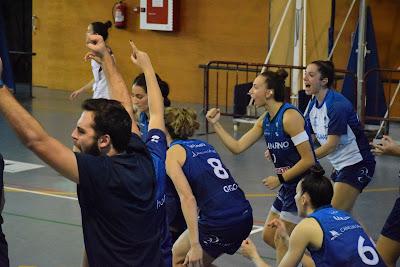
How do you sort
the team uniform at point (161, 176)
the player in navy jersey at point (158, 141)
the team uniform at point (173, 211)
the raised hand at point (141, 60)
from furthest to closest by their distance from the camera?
the team uniform at point (173, 211)
the raised hand at point (141, 60)
the player in navy jersey at point (158, 141)
the team uniform at point (161, 176)

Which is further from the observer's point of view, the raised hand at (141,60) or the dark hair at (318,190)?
the dark hair at (318,190)

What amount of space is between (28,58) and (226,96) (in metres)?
7.22

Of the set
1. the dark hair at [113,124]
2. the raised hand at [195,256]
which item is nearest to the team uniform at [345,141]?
the raised hand at [195,256]

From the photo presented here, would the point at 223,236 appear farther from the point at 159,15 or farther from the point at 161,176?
the point at 159,15

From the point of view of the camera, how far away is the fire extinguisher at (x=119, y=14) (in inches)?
821

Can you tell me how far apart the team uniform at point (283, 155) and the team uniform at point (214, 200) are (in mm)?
1009

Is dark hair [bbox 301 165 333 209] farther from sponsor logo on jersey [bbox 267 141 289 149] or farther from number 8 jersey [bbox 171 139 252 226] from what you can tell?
sponsor logo on jersey [bbox 267 141 289 149]

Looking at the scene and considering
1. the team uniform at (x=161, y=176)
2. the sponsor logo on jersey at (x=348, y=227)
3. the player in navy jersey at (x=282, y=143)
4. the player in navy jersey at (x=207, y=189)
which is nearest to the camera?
the team uniform at (x=161, y=176)

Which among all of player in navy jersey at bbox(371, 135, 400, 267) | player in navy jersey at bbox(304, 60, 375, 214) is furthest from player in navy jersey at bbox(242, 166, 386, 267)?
player in navy jersey at bbox(304, 60, 375, 214)

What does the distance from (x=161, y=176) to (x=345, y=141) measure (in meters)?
3.90

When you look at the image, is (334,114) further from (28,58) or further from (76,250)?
(28,58)

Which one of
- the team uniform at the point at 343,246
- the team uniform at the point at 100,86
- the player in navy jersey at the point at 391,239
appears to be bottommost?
the player in navy jersey at the point at 391,239

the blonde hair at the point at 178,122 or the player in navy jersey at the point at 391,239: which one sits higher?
the blonde hair at the point at 178,122

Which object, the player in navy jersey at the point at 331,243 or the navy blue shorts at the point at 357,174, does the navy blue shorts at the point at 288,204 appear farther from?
the player in navy jersey at the point at 331,243
